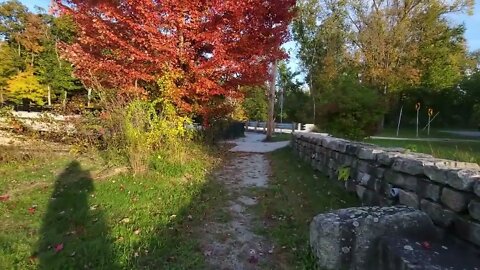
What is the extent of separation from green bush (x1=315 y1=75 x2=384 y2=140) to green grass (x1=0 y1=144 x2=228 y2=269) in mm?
3149

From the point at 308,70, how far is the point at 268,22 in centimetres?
2230

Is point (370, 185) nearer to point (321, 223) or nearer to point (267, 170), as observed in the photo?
point (321, 223)

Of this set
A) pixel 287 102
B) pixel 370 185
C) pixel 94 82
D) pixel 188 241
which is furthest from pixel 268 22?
pixel 287 102

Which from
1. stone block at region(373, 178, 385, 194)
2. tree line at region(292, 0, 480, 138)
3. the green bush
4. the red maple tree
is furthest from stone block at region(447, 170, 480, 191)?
tree line at region(292, 0, 480, 138)

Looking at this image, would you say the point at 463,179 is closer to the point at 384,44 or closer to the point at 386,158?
the point at 386,158

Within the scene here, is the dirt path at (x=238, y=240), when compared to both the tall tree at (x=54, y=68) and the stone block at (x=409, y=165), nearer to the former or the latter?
the stone block at (x=409, y=165)

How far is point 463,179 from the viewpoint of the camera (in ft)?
8.39

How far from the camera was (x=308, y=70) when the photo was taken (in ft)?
100

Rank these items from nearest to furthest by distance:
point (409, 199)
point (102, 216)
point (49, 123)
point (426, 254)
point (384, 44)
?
point (426, 254), point (409, 199), point (102, 216), point (49, 123), point (384, 44)

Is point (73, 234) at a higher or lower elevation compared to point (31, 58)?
lower

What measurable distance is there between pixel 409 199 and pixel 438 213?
17.1 inches

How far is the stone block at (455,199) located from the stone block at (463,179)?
5 cm

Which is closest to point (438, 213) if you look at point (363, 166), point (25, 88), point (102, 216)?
point (363, 166)

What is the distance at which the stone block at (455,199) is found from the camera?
256 cm
